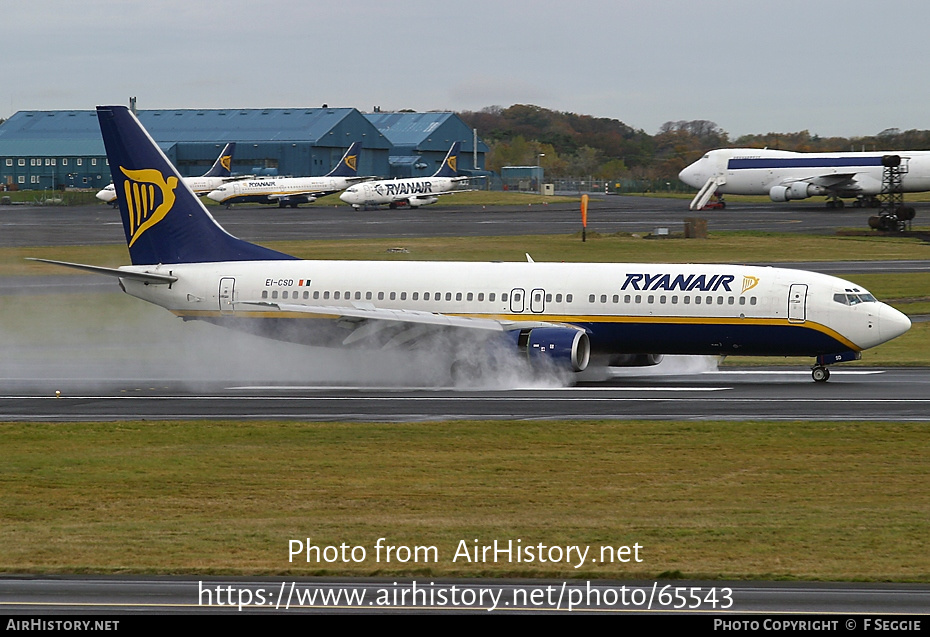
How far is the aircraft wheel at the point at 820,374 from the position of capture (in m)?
39.3

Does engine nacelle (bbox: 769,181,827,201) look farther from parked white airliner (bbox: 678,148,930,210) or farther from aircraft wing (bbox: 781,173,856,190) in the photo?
aircraft wing (bbox: 781,173,856,190)

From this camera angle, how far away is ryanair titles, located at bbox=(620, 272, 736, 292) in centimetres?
3972

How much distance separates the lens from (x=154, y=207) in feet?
147

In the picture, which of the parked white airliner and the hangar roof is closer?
the parked white airliner

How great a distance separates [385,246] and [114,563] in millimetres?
73741

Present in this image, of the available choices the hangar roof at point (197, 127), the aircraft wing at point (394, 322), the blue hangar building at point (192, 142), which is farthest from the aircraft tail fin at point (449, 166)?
the aircraft wing at point (394, 322)

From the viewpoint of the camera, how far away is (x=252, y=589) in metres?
16.8

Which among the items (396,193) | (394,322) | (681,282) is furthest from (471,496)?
(396,193)

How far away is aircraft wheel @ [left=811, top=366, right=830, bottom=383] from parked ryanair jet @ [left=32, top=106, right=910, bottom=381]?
0.04 metres

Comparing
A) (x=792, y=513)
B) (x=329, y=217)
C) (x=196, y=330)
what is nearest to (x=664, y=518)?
(x=792, y=513)

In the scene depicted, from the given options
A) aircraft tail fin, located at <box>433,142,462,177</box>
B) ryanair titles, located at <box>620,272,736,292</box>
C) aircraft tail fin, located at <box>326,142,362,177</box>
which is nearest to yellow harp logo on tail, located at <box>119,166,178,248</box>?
ryanair titles, located at <box>620,272,736,292</box>

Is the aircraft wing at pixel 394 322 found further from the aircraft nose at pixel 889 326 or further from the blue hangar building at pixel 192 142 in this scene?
the blue hangar building at pixel 192 142

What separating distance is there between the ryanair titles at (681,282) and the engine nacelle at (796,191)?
88.9 m

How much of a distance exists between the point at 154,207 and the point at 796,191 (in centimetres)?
9270
